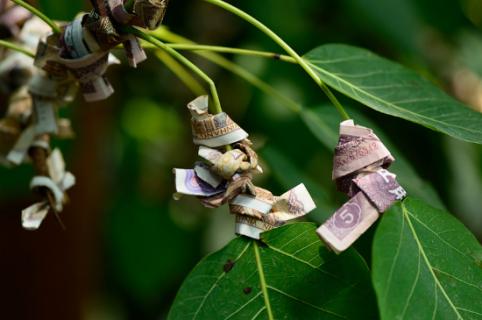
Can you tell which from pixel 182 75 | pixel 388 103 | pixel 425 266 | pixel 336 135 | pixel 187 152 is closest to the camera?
pixel 425 266

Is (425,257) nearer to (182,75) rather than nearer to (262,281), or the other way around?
(262,281)

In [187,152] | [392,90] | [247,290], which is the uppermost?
[392,90]

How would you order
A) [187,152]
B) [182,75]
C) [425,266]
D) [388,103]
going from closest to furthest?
[425,266] → [388,103] → [182,75] → [187,152]

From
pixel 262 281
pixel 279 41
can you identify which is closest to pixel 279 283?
pixel 262 281

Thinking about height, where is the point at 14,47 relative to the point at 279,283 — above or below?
above

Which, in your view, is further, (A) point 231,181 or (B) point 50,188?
(B) point 50,188
